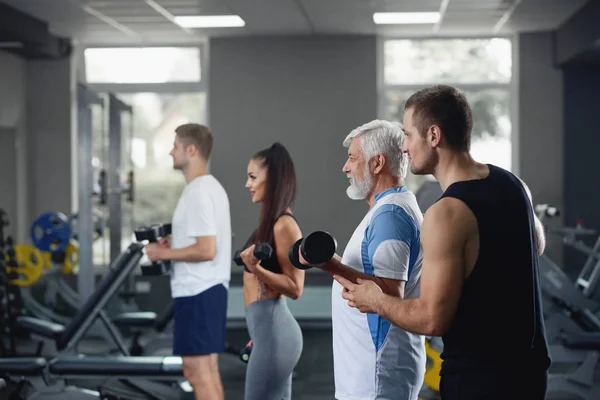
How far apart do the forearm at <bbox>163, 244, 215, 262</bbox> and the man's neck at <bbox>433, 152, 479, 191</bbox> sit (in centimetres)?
154

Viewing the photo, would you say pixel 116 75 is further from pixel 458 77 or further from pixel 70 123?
pixel 458 77

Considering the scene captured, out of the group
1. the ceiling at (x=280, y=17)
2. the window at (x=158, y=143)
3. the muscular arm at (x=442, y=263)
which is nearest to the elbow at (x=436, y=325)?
the muscular arm at (x=442, y=263)

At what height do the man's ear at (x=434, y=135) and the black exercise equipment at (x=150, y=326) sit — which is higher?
the man's ear at (x=434, y=135)

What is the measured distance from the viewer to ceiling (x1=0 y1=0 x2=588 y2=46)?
20.5 feet

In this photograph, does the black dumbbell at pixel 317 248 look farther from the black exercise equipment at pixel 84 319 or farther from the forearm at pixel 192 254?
the black exercise equipment at pixel 84 319

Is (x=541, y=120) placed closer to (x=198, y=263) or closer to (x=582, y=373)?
(x=582, y=373)

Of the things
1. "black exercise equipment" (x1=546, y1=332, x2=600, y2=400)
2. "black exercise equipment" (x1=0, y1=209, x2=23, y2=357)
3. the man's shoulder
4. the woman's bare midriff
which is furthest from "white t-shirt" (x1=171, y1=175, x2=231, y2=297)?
"black exercise equipment" (x1=0, y1=209, x2=23, y2=357)

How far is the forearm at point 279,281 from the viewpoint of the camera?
2.43 meters

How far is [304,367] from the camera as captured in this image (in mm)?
5016

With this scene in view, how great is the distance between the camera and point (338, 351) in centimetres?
175

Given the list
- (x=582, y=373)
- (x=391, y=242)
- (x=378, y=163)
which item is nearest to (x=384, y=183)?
(x=378, y=163)

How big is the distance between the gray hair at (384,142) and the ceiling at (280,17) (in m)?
4.60

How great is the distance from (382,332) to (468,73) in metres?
6.59

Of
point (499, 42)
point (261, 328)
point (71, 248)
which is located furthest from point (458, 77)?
point (261, 328)
